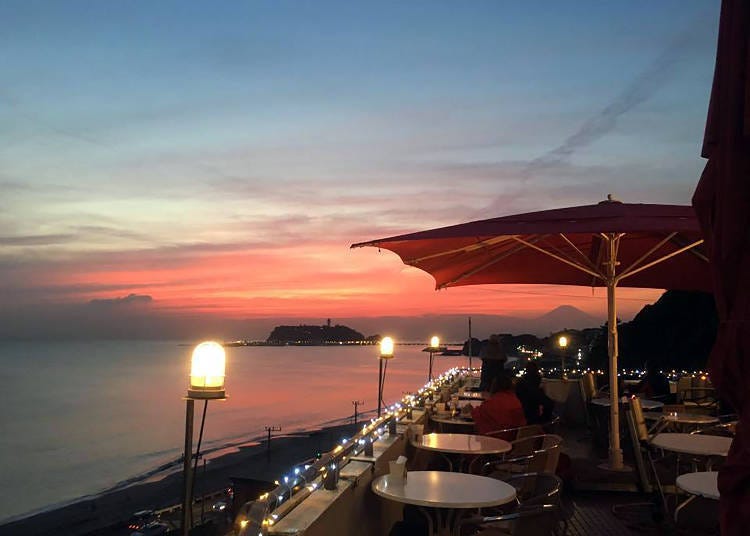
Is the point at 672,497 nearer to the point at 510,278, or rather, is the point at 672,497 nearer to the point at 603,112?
the point at 510,278

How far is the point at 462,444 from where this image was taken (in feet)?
18.2

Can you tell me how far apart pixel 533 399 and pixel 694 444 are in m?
3.06

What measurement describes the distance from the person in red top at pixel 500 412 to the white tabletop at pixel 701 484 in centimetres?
279

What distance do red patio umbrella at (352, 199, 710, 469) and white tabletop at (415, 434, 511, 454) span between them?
4.72 feet

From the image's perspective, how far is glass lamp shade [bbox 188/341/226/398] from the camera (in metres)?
3.85

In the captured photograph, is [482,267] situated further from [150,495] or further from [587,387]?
[150,495]

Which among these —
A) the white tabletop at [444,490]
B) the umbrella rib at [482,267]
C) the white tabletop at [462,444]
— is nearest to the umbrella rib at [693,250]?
the umbrella rib at [482,267]

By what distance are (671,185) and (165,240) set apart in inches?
1016

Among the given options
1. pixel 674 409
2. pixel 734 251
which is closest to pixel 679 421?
pixel 674 409

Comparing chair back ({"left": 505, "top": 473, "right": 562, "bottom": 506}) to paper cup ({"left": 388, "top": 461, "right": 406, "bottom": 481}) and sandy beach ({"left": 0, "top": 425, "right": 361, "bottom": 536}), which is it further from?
sandy beach ({"left": 0, "top": 425, "right": 361, "bottom": 536})

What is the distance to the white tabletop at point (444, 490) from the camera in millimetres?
3594

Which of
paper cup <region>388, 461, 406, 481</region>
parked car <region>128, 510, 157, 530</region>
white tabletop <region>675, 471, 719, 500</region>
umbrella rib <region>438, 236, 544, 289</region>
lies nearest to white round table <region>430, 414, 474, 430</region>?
umbrella rib <region>438, 236, 544, 289</region>

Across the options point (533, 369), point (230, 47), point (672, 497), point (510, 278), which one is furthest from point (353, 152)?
point (672, 497)

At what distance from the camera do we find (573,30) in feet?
36.2
